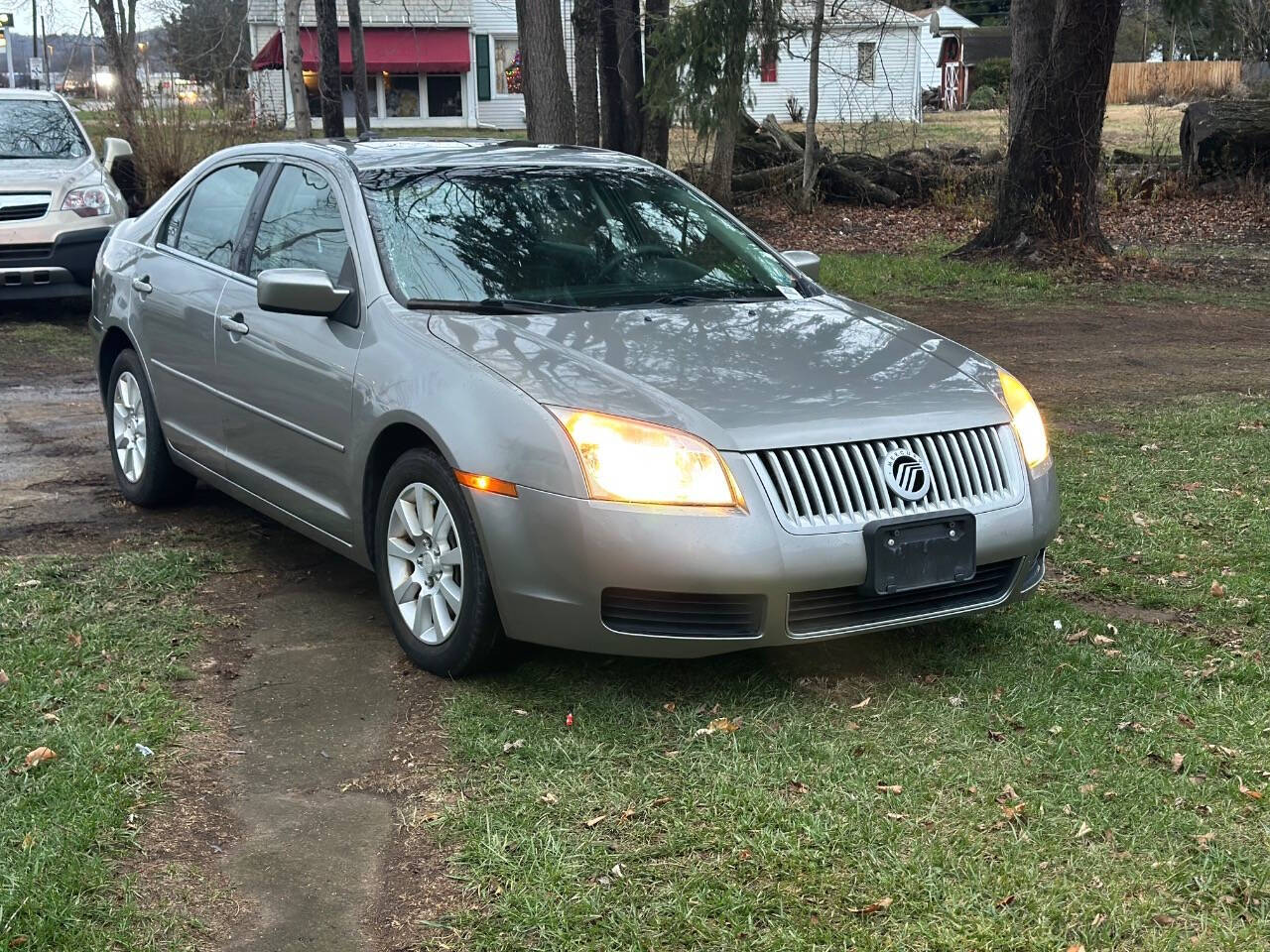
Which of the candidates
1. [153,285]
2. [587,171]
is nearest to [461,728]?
[587,171]

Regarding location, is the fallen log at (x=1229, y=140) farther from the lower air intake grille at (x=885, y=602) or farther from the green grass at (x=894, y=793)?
the lower air intake grille at (x=885, y=602)

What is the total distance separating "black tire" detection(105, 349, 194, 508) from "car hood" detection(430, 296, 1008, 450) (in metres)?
2.21

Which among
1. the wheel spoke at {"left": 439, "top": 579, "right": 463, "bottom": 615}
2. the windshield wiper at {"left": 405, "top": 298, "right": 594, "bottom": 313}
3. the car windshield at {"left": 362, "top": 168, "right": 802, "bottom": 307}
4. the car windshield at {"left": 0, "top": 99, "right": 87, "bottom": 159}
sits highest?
the car windshield at {"left": 0, "top": 99, "right": 87, "bottom": 159}

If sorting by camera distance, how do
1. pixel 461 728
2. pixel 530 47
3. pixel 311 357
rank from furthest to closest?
pixel 530 47 → pixel 311 357 → pixel 461 728

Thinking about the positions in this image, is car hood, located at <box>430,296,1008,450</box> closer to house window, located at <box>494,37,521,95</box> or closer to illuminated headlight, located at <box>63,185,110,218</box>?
illuminated headlight, located at <box>63,185,110,218</box>

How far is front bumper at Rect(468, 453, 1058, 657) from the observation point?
4035 millimetres

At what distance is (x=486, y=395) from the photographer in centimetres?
431

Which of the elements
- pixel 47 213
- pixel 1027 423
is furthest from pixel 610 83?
pixel 1027 423

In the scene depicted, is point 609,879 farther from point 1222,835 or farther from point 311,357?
point 311,357

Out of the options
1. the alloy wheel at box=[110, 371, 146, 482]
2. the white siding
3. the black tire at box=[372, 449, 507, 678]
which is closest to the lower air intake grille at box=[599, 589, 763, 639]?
the black tire at box=[372, 449, 507, 678]

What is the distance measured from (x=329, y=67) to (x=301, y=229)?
707 inches

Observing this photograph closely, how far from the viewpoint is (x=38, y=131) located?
13.3m

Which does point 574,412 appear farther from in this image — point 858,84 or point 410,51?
point 858,84

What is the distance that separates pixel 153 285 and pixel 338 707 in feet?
8.63
